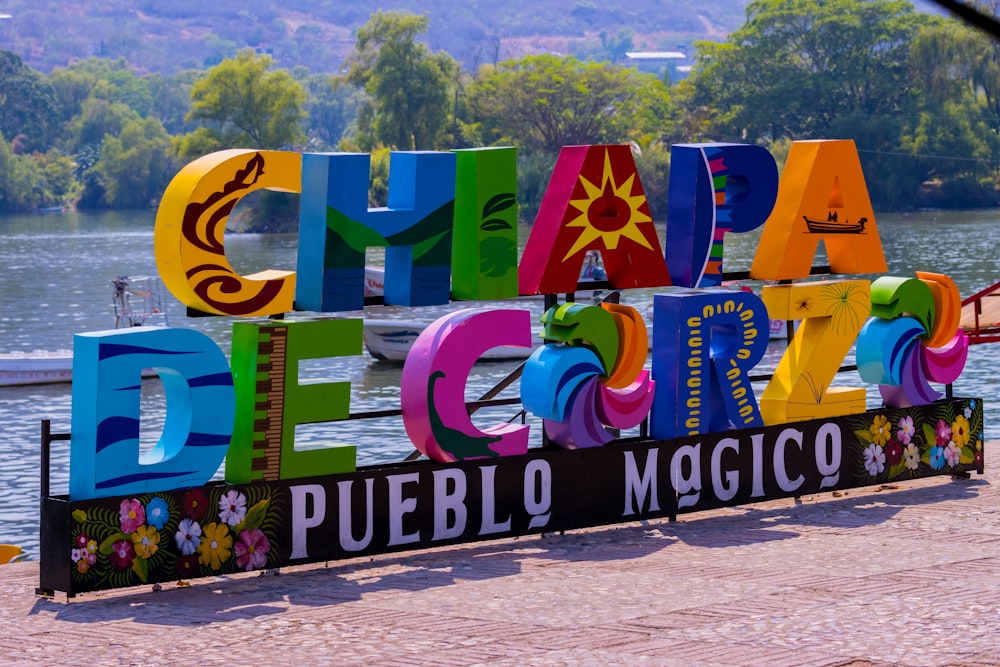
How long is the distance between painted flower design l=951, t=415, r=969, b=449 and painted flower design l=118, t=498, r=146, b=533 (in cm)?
933

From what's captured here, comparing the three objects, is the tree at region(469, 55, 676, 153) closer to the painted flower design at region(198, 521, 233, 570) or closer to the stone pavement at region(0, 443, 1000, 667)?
the stone pavement at region(0, 443, 1000, 667)

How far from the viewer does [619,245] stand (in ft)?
50.4

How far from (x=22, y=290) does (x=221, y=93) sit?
195 ft

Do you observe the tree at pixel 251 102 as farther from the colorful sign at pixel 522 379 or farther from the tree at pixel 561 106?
the colorful sign at pixel 522 379

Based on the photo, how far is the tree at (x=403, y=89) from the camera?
4953 inches

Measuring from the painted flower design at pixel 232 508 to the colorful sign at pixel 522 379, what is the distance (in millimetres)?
16

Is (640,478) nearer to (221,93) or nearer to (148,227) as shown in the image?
(221,93)

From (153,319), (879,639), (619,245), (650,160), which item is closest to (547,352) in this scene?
(619,245)

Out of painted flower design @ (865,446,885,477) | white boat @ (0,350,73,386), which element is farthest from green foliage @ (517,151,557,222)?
painted flower design @ (865,446,885,477)

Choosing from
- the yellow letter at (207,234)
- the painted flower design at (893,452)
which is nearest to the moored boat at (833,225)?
A: the painted flower design at (893,452)

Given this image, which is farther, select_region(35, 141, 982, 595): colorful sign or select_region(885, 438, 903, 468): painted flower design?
select_region(885, 438, 903, 468): painted flower design

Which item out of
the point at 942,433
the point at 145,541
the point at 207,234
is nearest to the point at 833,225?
the point at 942,433

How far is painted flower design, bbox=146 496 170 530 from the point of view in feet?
40.4

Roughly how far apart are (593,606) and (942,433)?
6991 millimetres
